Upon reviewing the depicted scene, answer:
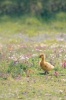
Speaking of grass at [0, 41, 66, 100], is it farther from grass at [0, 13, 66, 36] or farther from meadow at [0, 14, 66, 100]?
grass at [0, 13, 66, 36]

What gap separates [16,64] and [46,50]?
281 inches

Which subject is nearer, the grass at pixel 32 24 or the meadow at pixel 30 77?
the meadow at pixel 30 77

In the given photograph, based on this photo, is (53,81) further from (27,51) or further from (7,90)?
(27,51)

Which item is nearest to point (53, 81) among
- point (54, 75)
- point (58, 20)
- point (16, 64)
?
point (54, 75)

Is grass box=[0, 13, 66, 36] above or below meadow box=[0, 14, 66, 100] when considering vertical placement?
below

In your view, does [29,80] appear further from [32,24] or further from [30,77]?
[32,24]

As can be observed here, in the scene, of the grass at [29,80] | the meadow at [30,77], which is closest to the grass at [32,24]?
the meadow at [30,77]

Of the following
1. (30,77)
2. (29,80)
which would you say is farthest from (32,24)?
(29,80)

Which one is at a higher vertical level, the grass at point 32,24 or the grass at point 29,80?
the grass at point 29,80

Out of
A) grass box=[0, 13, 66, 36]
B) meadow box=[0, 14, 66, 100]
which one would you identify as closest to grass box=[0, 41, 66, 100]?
meadow box=[0, 14, 66, 100]

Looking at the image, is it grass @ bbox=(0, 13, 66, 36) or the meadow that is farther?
grass @ bbox=(0, 13, 66, 36)

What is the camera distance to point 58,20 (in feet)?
162

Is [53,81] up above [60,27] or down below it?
above

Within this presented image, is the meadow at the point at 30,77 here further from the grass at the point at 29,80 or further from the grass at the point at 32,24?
the grass at the point at 32,24
